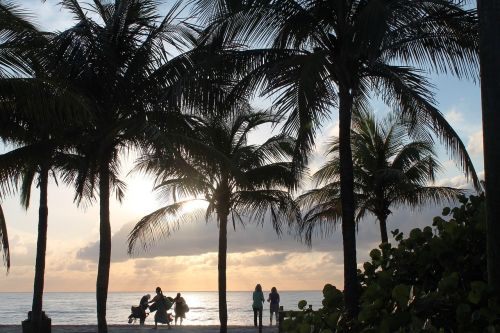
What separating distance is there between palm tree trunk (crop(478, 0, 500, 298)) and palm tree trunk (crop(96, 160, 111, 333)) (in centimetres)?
1267

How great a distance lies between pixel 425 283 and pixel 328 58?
7.31 metres

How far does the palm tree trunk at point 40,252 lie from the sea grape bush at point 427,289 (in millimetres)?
14837

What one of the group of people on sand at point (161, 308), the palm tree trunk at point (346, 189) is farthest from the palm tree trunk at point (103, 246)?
the group of people on sand at point (161, 308)

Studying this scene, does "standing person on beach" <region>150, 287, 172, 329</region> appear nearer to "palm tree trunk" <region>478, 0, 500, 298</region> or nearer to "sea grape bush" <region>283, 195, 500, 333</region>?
"sea grape bush" <region>283, 195, 500, 333</region>

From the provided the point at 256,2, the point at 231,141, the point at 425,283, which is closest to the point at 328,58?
the point at 256,2

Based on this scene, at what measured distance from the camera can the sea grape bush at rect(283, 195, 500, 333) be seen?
9.64 feet

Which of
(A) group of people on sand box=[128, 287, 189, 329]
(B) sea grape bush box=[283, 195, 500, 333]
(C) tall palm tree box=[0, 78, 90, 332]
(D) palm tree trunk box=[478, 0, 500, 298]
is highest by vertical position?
(C) tall palm tree box=[0, 78, 90, 332]

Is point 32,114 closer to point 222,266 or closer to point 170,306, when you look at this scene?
point 222,266

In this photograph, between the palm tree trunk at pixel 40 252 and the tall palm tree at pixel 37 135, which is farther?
the palm tree trunk at pixel 40 252

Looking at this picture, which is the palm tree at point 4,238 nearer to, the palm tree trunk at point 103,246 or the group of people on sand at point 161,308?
the palm tree trunk at point 103,246

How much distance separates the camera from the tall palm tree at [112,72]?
1432cm

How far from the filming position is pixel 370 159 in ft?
77.5

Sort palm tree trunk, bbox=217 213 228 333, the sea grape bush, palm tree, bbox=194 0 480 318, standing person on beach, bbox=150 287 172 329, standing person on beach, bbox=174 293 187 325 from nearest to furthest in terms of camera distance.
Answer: the sea grape bush < palm tree, bbox=194 0 480 318 < palm tree trunk, bbox=217 213 228 333 < standing person on beach, bbox=150 287 172 329 < standing person on beach, bbox=174 293 187 325

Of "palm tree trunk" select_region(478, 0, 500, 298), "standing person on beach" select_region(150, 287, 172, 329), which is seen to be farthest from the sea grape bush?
"standing person on beach" select_region(150, 287, 172, 329)
